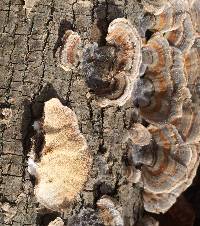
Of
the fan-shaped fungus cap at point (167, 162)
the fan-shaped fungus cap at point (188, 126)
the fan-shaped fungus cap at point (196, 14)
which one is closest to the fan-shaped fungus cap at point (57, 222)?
the fan-shaped fungus cap at point (167, 162)

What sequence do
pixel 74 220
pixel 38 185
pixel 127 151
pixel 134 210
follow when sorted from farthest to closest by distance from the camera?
pixel 134 210 → pixel 127 151 → pixel 74 220 → pixel 38 185

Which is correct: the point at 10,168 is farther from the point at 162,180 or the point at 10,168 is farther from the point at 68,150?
the point at 162,180

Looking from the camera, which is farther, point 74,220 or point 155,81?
point 155,81

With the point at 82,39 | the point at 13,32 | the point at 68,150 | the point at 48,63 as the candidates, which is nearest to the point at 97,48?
the point at 82,39

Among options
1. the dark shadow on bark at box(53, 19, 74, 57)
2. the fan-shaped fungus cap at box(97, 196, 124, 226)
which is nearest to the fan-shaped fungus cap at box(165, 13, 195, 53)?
the dark shadow on bark at box(53, 19, 74, 57)

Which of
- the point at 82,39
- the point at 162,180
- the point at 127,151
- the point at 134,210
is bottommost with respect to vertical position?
the point at 134,210

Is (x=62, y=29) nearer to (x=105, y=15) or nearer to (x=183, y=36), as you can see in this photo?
(x=105, y=15)

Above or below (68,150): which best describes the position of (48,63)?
above

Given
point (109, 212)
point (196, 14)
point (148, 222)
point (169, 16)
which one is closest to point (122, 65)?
point (169, 16)
